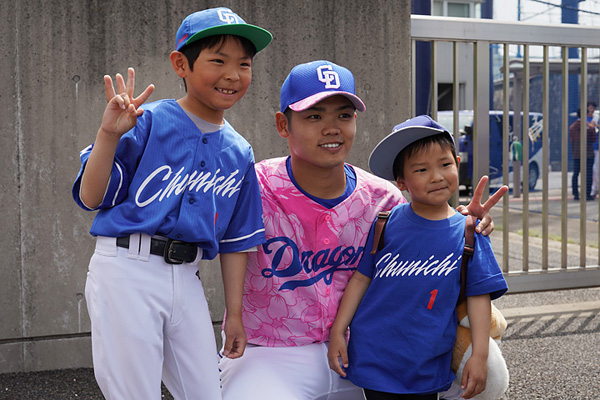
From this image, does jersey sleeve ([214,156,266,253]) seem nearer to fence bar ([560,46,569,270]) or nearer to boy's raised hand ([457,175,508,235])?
boy's raised hand ([457,175,508,235])

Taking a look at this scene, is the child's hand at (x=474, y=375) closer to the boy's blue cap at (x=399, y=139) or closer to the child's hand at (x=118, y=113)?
the boy's blue cap at (x=399, y=139)

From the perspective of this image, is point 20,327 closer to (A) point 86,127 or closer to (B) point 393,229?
(A) point 86,127

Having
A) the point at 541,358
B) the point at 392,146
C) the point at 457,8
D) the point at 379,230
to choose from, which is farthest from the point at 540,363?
the point at 457,8

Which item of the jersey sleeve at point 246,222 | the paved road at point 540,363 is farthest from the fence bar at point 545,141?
the jersey sleeve at point 246,222

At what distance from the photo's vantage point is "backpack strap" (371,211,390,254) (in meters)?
2.33

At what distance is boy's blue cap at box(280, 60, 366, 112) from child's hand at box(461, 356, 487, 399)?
35.4 inches

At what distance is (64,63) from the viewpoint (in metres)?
3.69

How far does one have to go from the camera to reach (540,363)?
3.85m

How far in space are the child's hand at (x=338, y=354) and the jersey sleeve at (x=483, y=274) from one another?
449mm

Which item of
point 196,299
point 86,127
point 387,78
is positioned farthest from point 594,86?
point 196,299

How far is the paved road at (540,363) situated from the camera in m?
3.40

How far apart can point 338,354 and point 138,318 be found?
0.69 metres

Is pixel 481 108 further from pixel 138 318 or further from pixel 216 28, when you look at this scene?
pixel 138 318

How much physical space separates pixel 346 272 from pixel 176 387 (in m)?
0.71
